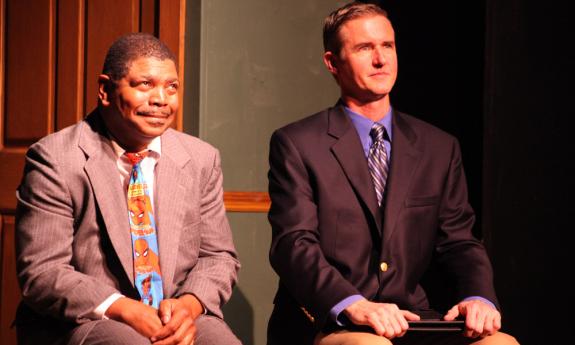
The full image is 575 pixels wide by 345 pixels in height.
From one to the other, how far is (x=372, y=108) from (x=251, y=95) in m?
1.01

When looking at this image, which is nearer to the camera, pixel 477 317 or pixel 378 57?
pixel 477 317

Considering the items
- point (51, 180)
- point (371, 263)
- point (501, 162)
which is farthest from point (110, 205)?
point (501, 162)

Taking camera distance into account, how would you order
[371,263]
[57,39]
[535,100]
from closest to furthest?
A: 1. [371,263]
2. [535,100]
3. [57,39]

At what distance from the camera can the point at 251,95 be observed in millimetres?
3787

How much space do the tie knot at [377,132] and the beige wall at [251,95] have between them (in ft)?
3.31

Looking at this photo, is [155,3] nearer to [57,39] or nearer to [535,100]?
[57,39]

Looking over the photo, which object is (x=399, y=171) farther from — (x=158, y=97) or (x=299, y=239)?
(x=158, y=97)

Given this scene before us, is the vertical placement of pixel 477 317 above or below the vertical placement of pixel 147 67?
below

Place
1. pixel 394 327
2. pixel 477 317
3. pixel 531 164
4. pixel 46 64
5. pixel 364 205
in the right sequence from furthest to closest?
pixel 46 64 < pixel 531 164 < pixel 364 205 < pixel 477 317 < pixel 394 327

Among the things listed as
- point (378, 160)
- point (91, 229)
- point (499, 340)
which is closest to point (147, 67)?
point (91, 229)

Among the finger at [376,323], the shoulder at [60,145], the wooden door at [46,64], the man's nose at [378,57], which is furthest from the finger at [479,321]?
the wooden door at [46,64]

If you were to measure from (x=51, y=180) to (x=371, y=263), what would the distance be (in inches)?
40.1

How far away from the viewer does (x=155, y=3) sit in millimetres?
3646

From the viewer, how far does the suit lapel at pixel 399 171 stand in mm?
2729
